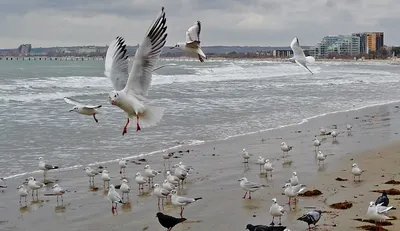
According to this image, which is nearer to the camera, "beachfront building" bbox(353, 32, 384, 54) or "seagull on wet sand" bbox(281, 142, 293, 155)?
"seagull on wet sand" bbox(281, 142, 293, 155)

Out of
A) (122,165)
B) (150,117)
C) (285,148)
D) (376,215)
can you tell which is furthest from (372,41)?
(150,117)

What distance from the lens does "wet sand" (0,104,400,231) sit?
8.66 meters

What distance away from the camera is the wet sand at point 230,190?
866 centimetres

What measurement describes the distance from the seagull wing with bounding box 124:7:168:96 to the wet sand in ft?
9.43

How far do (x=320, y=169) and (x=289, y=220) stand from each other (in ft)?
12.9

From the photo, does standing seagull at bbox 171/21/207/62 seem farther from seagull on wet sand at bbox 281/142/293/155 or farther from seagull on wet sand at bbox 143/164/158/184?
seagull on wet sand at bbox 281/142/293/155

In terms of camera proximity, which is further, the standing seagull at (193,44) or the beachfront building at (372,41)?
the beachfront building at (372,41)

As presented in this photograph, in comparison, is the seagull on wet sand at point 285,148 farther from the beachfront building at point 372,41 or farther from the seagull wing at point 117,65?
the beachfront building at point 372,41

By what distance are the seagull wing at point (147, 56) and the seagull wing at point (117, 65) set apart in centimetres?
85

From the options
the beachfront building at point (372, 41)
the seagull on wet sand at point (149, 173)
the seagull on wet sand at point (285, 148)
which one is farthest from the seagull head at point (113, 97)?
the beachfront building at point (372, 41)

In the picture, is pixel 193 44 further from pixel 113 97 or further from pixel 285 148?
pixel 285 148

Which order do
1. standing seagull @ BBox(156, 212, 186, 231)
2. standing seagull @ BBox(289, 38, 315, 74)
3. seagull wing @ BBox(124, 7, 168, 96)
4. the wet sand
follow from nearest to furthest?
seagull wing @ BBox(124, 7, 168, 96)
standing seagull @ BBox(156, 212, 186, 231)
the wet sand
standing seagull @ BBox(289, 38, 315, 74)

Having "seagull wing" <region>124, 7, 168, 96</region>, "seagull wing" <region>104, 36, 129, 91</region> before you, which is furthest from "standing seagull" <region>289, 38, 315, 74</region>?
"seagull wing" <region>124, 7, 168, 96</region>

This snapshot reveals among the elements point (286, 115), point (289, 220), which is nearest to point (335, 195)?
point (289, 220)
